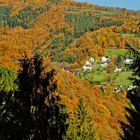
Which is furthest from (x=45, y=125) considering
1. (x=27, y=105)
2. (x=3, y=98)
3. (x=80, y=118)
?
(x=80, y=118)

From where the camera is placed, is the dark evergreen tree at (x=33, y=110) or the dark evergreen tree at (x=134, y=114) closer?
the dark evergreen tree at (x=134, y=114)

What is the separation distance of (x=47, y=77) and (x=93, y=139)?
49689 mm

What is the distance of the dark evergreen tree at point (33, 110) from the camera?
19.3 metres

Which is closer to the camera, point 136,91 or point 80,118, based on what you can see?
point 136,91

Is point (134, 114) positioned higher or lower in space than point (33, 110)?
higher

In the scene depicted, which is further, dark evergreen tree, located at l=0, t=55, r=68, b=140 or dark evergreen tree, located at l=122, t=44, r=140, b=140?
dark evergreen tree, located at l=0, t=55, r=68, b=140

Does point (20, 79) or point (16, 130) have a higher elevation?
point (20, 79)

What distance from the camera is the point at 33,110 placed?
19.8 meters

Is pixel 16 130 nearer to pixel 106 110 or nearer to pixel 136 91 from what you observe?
pixel 136 91

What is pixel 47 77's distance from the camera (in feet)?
67.0

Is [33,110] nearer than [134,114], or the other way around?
[134,114]

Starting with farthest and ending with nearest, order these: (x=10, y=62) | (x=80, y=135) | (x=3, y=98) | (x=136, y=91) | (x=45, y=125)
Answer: (x=10, y=62) < (x=80, y=135) < (x=3, y=98) < (x=45, y=125) < (x=136, y=91)

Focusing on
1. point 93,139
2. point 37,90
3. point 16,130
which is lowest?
point 93,139

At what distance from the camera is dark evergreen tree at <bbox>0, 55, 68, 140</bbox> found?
1933cm
